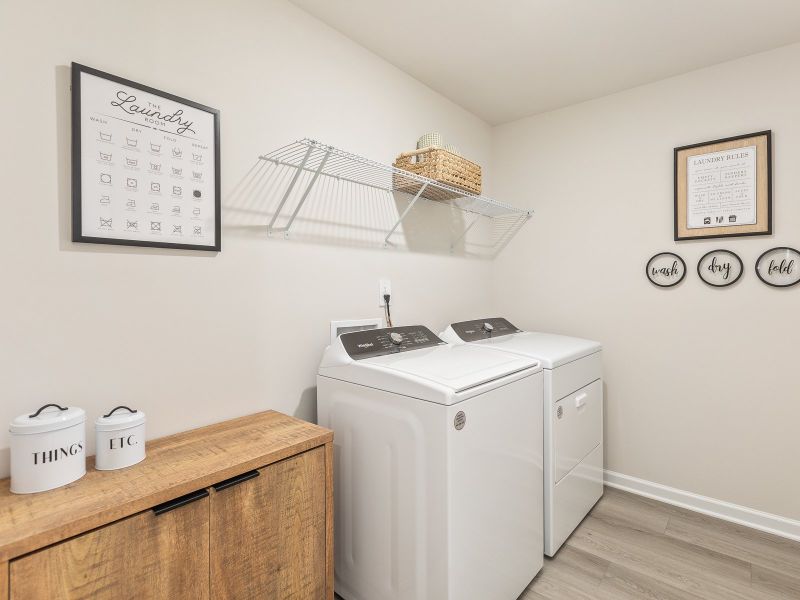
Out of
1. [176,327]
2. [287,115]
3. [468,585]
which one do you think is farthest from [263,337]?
[468,585]

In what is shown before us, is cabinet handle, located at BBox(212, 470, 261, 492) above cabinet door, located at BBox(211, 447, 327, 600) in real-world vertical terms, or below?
above

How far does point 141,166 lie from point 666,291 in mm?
2614

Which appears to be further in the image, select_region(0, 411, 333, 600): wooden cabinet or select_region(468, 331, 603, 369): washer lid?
select_region(468, 331, 603, 369): washer lid

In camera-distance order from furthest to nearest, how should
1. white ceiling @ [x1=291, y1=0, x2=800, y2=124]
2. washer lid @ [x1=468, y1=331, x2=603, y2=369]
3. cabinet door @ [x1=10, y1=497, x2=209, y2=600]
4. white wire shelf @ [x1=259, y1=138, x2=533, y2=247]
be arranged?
washer lid @ [x1=468, y1=331, x2=603, y2=369] → white ceiling @ [x1=291, y1=0, x2=800, y2=124] → white wire shelf @ [x1=259, y1=138, x2=533, y2=247] → cabinet door @ [x1=10, y1=497, x2=209, y2=600]

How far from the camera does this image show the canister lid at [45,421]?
958mm

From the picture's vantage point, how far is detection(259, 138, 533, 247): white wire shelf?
5.32ft

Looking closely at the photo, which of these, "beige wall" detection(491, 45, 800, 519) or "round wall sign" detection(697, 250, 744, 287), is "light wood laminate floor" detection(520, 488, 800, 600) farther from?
"round wall sign" detection(697, 250, 744, 287)

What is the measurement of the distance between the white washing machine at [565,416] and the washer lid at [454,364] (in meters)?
0.19

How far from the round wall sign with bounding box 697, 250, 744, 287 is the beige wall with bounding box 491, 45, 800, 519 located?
0.03 metres

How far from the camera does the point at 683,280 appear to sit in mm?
2326

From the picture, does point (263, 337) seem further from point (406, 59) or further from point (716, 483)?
point (716, 483)

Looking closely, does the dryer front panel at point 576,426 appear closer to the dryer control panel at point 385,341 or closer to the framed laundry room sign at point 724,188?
the dryer control panel at point 385,341

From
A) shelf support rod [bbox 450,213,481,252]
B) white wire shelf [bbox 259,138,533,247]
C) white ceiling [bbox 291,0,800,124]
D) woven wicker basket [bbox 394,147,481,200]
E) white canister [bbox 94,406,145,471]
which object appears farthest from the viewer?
shelf support rod [bbox 450,213,481,252]

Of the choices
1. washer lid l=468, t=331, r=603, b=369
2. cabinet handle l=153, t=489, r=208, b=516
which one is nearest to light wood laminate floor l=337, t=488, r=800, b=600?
washer lid l=468, t=331, r=603, b=369
